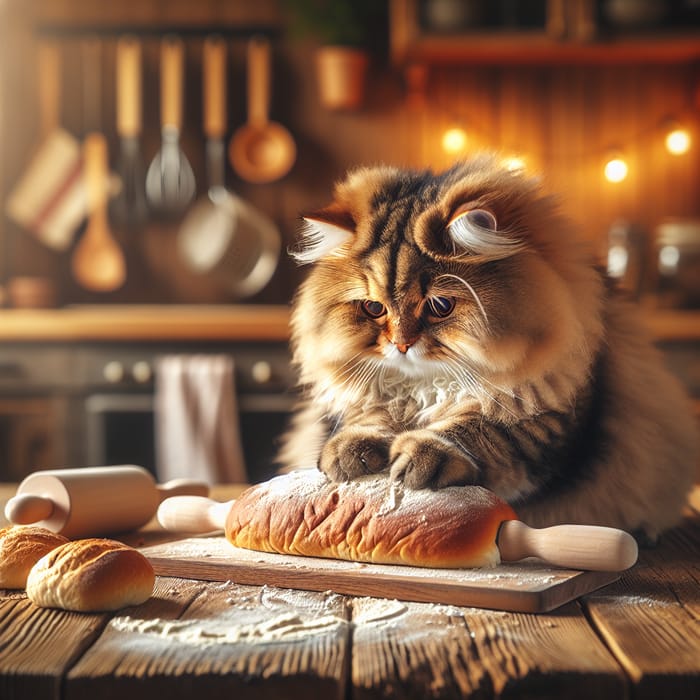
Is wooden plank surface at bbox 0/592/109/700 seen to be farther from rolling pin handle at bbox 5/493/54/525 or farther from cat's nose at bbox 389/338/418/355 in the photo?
cat's nose at bbox 389/338/418/355

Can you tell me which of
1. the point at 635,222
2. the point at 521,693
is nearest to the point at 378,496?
the point at 521,693

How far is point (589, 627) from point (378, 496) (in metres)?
0.27

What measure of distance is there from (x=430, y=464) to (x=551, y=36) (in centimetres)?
252

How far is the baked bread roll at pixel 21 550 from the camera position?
2.93ft

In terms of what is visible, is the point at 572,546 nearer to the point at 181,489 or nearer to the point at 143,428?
the point at 181,489

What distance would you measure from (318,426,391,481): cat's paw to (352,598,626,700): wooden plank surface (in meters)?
0.22

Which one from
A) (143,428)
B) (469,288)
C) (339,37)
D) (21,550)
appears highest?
(339,37)

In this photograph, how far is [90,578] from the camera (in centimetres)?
82

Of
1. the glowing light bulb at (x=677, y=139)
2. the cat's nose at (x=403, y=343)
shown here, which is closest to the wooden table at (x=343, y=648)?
the cat's nose at (x=403, y=343)

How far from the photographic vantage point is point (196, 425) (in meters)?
2.92

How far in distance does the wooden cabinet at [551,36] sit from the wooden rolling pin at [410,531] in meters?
2.47

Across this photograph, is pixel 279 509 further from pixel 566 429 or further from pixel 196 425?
pixel 196 425

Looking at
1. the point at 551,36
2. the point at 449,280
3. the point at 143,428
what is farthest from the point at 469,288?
the point at 551,36

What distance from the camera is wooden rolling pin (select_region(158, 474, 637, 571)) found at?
898 millimetres
